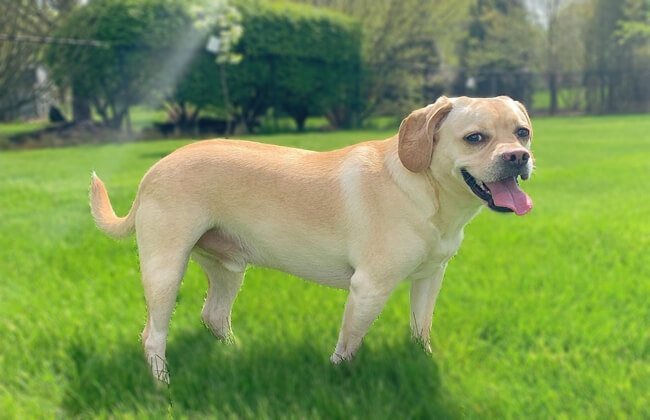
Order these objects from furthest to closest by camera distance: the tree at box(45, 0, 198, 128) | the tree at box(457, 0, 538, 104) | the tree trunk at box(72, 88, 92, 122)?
1. the tree at box(457, 0, 538, 104)
2. the tree trunk at box(72, 88, 92, 122)
3. the tree at box(45, 0, 198, 128)

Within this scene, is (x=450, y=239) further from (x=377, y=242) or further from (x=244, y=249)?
(x=244, y=249)

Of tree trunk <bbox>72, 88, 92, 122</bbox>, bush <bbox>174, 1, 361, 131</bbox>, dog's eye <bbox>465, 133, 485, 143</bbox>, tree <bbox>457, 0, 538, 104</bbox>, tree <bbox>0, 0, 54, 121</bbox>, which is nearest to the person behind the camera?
dog's eye <bbox>465, 133, 485, 143</bbox>

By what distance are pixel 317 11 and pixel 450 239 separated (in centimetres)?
2168

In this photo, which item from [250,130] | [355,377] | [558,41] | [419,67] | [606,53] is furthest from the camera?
[558,41]

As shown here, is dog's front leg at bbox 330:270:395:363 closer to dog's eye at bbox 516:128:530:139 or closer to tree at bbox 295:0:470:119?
dog's eye at bbox 516:128:530:139

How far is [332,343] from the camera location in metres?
2.61

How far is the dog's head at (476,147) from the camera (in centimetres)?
185

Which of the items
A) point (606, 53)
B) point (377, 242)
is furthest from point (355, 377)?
point (606, 53)

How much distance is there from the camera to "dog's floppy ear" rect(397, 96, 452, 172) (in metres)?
1.99

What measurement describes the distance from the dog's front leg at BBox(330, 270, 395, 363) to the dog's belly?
12cm

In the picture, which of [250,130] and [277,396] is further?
[250,130]

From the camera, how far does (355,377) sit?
2.25 meters

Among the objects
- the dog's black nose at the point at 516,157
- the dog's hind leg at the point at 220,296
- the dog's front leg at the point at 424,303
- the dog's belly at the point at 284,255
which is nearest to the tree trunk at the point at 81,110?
the dog's hind leg at the point at 220,296

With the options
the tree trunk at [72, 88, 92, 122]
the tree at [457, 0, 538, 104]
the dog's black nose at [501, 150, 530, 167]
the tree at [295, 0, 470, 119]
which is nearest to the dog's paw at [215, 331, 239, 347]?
the dog's black nose at [501, 150, 530, 167]
